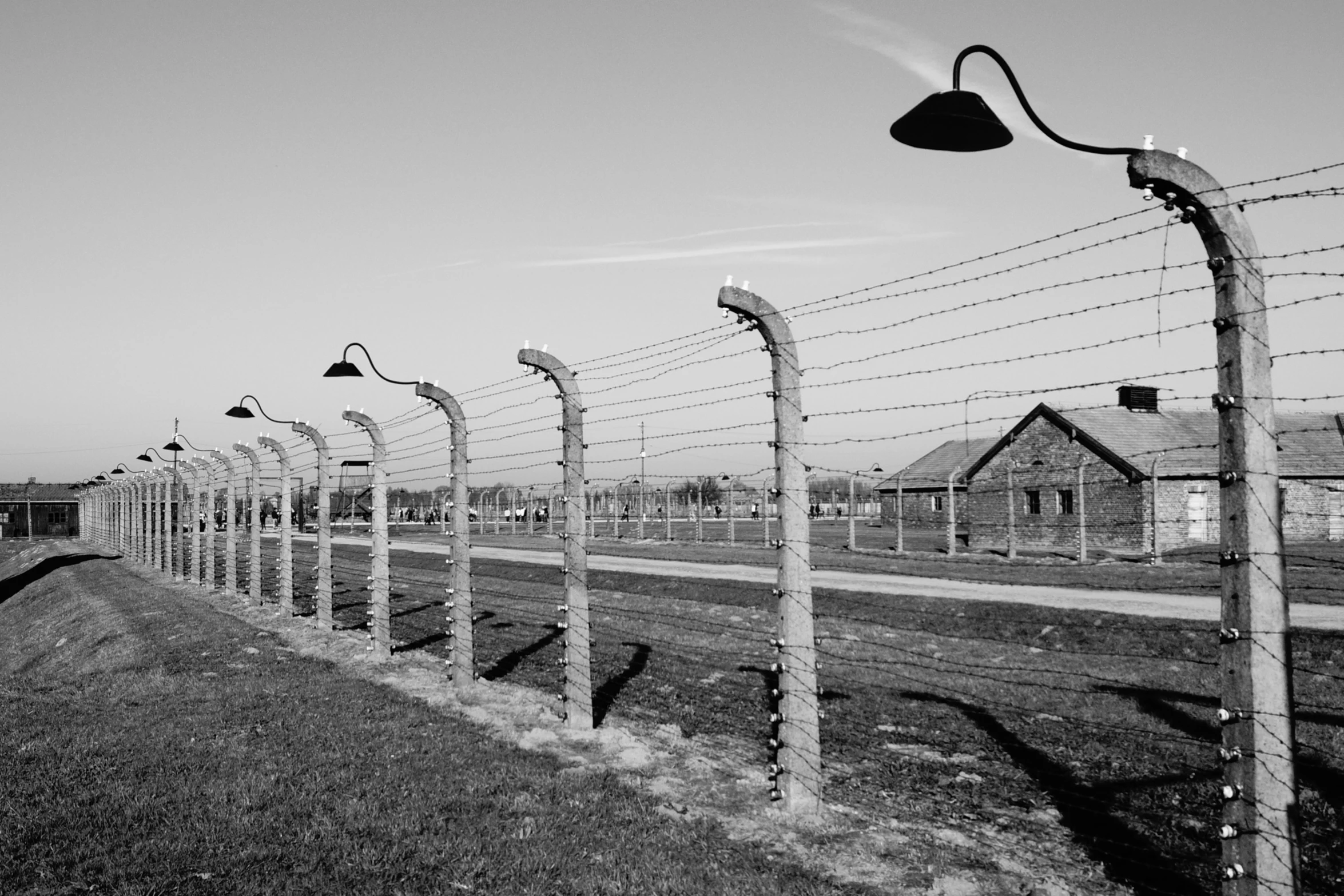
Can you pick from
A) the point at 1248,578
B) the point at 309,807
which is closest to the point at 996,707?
the point at 1248,578

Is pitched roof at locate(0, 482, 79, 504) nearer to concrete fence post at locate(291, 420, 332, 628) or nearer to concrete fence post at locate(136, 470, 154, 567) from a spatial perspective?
concrete fence post at locate(136, 470, 154, 567)

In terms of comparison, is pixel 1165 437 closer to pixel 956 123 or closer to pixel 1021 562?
pixel 1021 562

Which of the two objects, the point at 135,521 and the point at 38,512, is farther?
the point at 38,512

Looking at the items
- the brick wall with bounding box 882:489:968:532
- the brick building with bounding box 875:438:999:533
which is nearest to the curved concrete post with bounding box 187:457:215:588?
the brick building with bounding box 875:438:999:533

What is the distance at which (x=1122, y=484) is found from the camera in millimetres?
36125

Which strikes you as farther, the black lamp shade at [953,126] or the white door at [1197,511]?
the white door at [1197,511]

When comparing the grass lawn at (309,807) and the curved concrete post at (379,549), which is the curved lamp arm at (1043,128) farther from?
the curved concrete post at (379,549)

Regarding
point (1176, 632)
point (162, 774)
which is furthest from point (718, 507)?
point (162, 774)

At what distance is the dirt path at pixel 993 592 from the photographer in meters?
14.2

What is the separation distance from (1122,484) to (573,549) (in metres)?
32.3

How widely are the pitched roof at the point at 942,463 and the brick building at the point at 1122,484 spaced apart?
853 centimetres

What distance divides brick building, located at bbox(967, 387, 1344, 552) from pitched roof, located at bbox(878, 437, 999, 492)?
28.0ft

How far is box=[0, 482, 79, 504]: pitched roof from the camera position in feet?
323

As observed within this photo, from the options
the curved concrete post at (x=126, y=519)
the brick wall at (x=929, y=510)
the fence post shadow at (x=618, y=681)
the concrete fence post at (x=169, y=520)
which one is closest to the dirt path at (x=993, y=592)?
the fence post shadow at (x=618, y=681)
